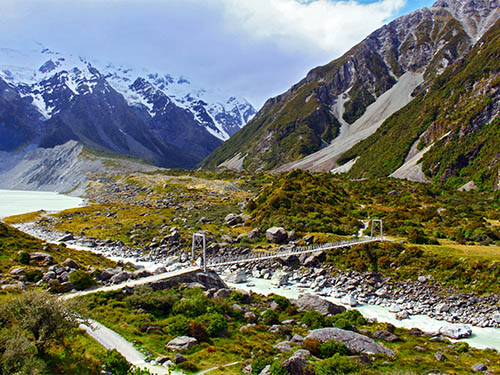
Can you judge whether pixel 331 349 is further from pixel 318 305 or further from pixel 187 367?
pixel 318 305

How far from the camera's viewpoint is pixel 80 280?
30.6m

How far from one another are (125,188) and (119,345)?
128 m

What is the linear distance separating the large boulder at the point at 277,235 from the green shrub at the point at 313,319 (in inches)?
1052

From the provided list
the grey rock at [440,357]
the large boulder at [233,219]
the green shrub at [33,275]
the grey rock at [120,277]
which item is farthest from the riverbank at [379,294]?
the large boulder at [233,219]

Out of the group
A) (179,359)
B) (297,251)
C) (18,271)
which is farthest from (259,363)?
(297,251)

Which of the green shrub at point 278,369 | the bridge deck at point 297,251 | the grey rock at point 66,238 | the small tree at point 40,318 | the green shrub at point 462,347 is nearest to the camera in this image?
the small tree at point 40,318

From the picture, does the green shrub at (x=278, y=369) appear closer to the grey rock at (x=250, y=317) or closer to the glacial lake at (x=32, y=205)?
the grey rock at (x=250, y=317)

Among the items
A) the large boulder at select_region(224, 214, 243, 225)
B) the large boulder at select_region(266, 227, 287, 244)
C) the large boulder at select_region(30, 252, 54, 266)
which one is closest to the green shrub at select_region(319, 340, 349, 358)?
the large boulder at select_region(30, 252, 54, 266)

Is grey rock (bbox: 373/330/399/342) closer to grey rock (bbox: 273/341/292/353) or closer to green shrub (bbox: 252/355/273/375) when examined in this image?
grey rock (bbox: 273/341/292/353)

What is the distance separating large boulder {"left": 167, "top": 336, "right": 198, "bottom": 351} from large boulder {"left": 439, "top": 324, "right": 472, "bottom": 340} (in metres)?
20.5

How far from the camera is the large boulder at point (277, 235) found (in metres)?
55.8

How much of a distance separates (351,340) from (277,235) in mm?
33135

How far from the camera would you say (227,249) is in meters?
54.3

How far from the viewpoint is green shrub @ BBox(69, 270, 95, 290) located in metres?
30.1
